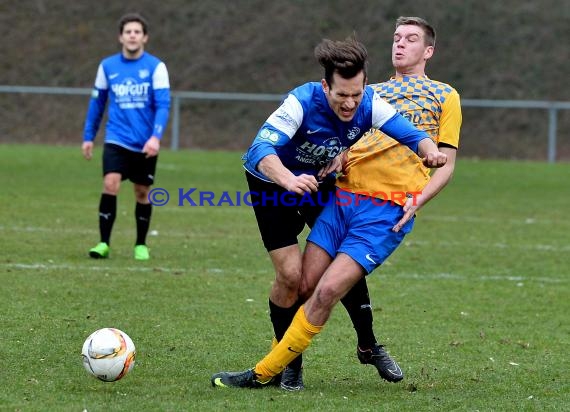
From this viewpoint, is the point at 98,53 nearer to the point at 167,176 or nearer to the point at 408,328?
the point at 167,176

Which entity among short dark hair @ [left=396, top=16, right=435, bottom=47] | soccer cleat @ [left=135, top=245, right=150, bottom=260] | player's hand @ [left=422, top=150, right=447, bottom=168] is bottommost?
soccer cleat @ [left=135, top=245, right=150, bottom=260]

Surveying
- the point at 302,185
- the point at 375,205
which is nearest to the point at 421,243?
the point at 375,205

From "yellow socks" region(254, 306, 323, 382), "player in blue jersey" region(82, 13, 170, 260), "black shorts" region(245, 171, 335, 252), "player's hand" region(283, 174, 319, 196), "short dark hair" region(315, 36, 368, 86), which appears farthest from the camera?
"player in blue jersey" region(82, 13, 170, 260)

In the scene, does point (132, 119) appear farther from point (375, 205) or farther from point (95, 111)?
point (375, 205)

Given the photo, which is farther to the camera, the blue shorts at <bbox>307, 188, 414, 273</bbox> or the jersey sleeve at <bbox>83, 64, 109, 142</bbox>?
the jersey sleeve at <bbox>83, 64, 109, 142</bbox>

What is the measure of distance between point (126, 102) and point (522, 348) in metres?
5.13

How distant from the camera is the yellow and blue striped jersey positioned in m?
5.57

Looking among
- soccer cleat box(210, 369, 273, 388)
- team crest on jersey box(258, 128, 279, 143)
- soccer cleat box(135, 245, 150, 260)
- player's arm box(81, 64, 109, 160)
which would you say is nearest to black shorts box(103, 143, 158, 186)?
player's arm box(81, 64, 109, 160)

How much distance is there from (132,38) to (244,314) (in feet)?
12.5

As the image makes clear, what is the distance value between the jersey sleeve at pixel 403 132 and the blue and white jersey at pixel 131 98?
16.7ft

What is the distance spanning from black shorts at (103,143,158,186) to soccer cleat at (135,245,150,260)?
66 cm

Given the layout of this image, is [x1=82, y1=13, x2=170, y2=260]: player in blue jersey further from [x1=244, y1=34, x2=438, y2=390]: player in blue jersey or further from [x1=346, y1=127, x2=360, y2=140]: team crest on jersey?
[x1=346, y1=127, x2=360, y2=140]: team crest on jersey

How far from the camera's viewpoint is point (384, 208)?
18.0ft

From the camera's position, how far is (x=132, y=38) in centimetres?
1011
